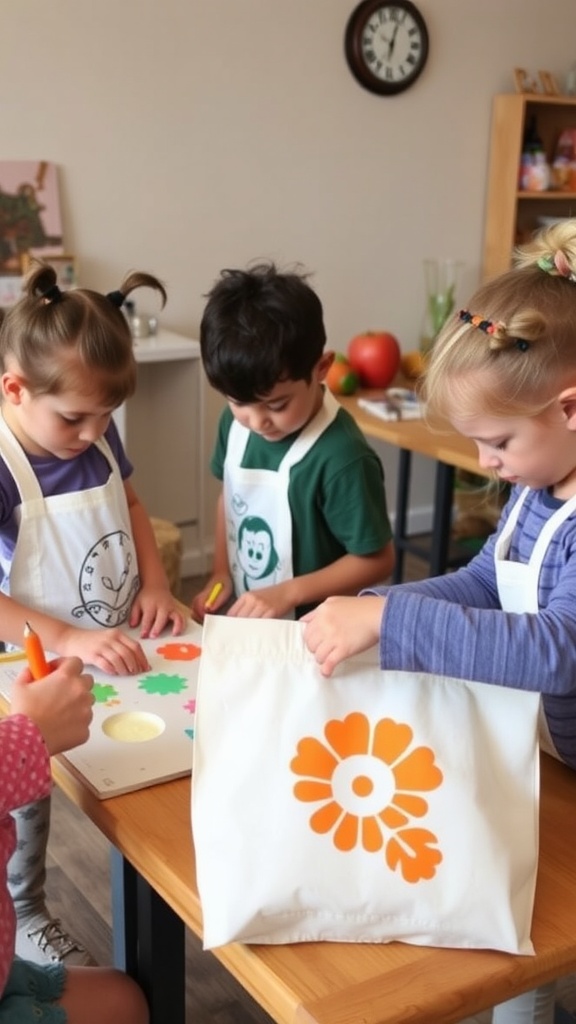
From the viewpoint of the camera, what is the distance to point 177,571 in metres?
2.74

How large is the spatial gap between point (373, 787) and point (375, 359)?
2.56 metres

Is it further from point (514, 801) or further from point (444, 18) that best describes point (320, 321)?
point (444, 18)

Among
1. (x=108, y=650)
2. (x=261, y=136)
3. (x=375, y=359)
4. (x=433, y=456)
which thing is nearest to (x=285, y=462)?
(x=108, y=650)

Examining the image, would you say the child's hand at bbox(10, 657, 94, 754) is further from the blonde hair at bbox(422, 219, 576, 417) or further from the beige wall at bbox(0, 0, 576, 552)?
the beige wall at bbox(0, 0, 576, 552)

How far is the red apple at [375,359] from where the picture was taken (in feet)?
10.7

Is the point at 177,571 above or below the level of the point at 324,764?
below

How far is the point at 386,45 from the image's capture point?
3.53m

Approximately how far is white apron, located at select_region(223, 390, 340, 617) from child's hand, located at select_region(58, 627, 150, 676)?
0.37 m

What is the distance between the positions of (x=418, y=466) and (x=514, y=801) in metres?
3.47

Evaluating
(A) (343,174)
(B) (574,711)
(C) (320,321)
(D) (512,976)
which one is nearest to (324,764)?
(D) (512,976)

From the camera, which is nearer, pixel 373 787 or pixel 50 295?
pixel 373 787

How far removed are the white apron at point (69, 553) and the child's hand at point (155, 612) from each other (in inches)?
0.9

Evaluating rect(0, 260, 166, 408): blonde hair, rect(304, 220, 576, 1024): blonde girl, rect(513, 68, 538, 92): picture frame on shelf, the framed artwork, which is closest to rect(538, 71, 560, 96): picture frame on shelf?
rect(513, 68, 538, 92): picture frame on shelf

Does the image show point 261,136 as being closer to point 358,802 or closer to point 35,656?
point 35,656
